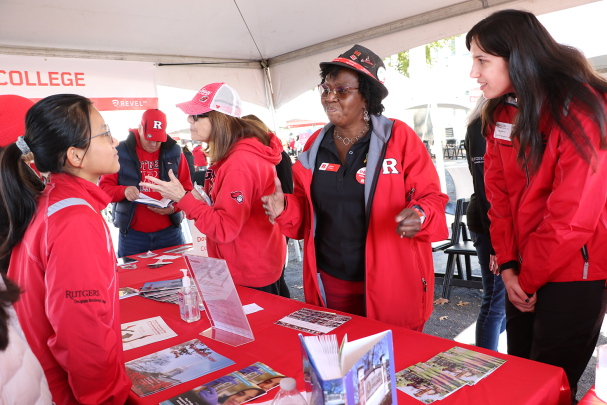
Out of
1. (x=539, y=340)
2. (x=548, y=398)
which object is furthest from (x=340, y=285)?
(x=548, y=398)

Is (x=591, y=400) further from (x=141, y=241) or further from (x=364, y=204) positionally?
(x=141, y=241)

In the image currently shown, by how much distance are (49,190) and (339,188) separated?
3.47 feet

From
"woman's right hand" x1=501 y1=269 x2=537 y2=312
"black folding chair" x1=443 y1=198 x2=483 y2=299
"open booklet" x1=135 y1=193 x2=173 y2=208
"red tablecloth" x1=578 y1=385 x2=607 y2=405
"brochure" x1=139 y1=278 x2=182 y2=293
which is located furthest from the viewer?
"black folding chair" x1=443 y1=198 x2=483 y2=299

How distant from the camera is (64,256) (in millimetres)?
983

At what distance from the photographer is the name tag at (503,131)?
4.81 ft

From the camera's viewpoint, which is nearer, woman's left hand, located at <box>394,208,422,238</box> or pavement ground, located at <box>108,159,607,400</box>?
woman's left hand, located at <box>394,208,422,238</box>

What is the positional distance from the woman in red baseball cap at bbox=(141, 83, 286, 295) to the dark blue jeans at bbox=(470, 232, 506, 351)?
116cm

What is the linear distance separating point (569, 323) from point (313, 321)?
2.77 feet

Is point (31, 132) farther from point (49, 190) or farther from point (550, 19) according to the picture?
point (550, 19)

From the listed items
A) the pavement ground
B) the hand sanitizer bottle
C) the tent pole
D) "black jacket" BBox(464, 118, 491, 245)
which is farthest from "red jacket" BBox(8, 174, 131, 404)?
the tent pole

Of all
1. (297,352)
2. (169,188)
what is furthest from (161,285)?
(297,352)

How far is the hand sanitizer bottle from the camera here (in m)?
1.64

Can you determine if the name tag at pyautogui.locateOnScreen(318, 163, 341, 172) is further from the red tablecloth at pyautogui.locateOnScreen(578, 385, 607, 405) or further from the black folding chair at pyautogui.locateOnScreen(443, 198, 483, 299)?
the black folding chair at pyautogui.locateOnScreen(443, 198, 483, 299)

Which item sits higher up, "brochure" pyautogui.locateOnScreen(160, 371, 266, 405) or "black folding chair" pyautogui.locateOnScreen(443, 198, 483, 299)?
"brochure" pyautogui.locateOnScreen(160, 371, 266, 405)
